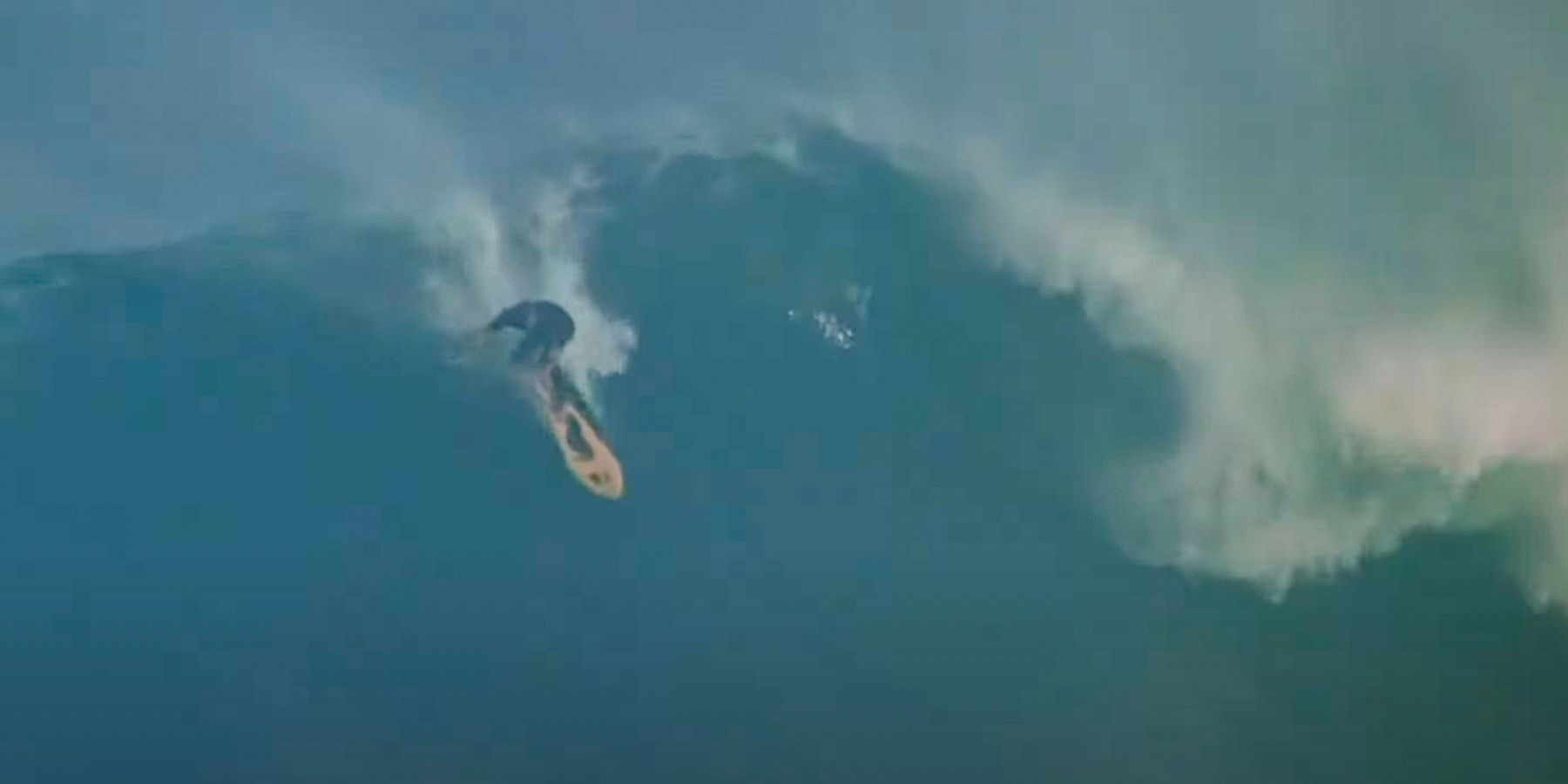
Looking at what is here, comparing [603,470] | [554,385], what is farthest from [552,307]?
[603,470]

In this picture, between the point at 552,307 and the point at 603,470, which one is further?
the point at 603,470

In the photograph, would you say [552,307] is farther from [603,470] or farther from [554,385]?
[603,470]
